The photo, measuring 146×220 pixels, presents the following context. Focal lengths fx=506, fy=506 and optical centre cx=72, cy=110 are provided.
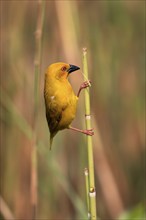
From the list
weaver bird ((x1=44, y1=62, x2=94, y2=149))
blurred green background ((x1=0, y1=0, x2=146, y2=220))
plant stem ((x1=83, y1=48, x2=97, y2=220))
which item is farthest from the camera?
blurred green background ((x1=0, y1=0, x2=146, y2=220))

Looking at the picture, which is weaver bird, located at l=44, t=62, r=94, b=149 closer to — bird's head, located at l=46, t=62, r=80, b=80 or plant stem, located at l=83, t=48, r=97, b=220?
bird's head, located at l=46, t=62, r=80, b=80

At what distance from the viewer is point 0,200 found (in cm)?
283

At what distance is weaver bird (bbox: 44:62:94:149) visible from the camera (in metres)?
1.93

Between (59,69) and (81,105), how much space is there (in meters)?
1.03

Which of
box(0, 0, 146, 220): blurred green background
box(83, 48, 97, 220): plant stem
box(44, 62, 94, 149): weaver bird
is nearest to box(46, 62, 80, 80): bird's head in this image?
box(44, 62, 94, 149): weaver bird

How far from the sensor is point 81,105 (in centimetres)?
296

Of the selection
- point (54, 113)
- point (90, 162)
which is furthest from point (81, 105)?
point (90, 162)

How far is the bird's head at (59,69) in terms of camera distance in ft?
6.33

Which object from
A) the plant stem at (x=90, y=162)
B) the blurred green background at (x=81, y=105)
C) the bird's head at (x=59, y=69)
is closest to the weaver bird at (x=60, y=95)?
the bird's head at (x=59, y=69)

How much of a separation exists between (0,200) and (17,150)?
0.36 metres

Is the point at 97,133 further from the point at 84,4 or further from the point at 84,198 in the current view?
the point at 84,4

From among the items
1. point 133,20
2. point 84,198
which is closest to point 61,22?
point 133,20

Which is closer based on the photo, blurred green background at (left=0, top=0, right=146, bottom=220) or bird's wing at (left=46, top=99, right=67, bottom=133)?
bird's wing at (left=46, top=99, right=67, bottom=133)

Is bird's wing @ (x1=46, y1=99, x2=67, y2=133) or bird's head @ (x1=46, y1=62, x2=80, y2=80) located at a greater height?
bird's head @ (x1=46, y1=62, x2=80, y2=80)
